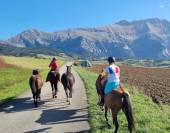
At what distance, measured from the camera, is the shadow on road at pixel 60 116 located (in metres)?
17.6

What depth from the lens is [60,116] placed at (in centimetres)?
1884

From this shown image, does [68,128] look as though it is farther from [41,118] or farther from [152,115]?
[152,115]

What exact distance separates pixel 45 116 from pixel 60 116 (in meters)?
0.83

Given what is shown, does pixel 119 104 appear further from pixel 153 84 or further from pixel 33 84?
pixel 153 84

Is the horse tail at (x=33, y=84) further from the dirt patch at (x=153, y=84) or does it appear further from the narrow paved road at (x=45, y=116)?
the dirt patch at (x=153, y=84)

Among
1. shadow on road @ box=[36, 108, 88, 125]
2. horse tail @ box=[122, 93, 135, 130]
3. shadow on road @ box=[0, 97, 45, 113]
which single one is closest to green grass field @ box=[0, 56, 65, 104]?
shadow on road @ box=[0, 97, 45, 113]

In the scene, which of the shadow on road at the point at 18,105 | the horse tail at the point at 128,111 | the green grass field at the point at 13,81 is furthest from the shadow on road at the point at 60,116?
the green grass field at the point at 13,81

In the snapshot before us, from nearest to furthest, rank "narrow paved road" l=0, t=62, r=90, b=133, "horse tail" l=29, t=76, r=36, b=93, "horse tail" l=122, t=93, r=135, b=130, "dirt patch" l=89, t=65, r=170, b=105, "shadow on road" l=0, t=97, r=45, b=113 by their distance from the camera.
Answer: "horse tail" l=122, t=93, r=135, b=130, "narrow paved road" l=0, t=62, r=90, b=133, "shadow on road" l=0, t=97, r=45, b=113, "horse tail" l=29, t=76, r=36, b=93, "dirt patch" l=89, t=65, r=170, b=105

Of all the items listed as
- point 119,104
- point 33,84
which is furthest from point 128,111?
point 33,84

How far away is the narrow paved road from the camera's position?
16061 mm

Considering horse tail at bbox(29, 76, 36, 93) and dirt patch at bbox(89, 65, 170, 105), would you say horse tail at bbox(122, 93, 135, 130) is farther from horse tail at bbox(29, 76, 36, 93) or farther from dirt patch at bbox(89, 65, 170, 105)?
dirt patch at bbox(89, 65, 170, 105)

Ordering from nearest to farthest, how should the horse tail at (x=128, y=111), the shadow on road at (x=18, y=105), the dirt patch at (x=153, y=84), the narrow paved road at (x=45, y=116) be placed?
the horse tail at (x=128, y=111) < the narrow paved road at (x=45, y=116) < the shadow on road at (x=18, y=105) < the dirt patch at (x=153, y=84)

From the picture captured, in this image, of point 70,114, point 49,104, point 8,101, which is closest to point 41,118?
point 70,114

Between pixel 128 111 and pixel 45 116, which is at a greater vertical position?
pixel 128 111
